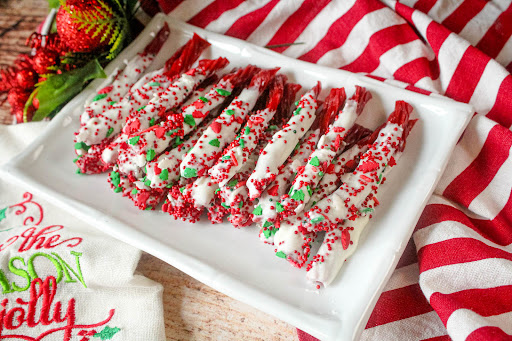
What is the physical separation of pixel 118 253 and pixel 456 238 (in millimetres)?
1290

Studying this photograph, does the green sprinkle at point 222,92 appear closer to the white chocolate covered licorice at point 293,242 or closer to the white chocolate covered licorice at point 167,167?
the white chocolate covered licorice at point 167,167

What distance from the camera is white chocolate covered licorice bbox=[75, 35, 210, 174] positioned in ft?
6.40

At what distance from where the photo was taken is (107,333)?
5.30 ft

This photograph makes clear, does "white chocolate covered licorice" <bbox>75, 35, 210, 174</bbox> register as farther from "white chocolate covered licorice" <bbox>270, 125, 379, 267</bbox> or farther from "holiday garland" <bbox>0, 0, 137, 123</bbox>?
"white chocolate covered licorice" <bbox>270, 125, 379, 267</bbox>

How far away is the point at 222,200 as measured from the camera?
173 centimetres

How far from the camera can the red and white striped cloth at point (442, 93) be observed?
5.01 ft

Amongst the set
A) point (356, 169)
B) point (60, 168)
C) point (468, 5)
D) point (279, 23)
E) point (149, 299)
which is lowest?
point (149, 299)

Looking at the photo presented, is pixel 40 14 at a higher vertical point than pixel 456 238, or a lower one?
higher

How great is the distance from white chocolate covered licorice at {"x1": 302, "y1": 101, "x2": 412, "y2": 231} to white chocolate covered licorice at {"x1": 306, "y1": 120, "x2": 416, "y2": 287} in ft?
0.09

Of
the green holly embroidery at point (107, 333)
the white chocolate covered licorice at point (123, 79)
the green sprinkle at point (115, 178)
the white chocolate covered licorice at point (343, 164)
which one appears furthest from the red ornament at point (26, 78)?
the white chocolate covered licorice at point (343, 164)

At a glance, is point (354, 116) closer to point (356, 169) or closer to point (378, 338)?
point (356, 169)

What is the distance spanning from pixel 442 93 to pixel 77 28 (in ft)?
5.73

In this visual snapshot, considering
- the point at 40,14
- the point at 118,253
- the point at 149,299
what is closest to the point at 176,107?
the point at 118,253

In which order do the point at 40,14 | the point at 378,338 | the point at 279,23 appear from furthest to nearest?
the point at 40,14, the point at 279,23, the point at 378,338
